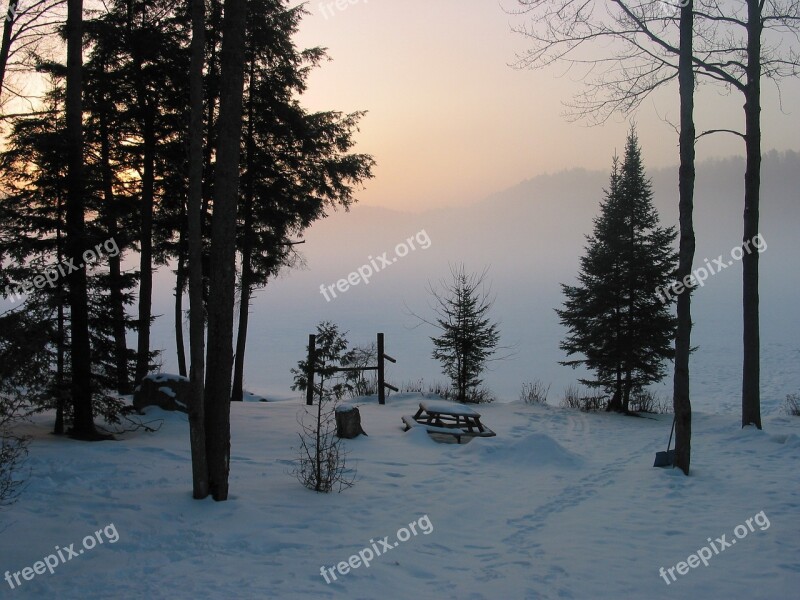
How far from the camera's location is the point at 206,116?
49.3 feet

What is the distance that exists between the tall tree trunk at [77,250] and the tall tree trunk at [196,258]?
3858mm

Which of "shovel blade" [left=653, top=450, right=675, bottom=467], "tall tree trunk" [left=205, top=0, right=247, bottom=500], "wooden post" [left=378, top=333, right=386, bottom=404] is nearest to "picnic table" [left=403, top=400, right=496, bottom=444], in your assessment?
"shovel blade" [left=653, top=450, right=675, bottom=467]

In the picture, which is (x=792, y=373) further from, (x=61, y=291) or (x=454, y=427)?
(x=61, y=291)

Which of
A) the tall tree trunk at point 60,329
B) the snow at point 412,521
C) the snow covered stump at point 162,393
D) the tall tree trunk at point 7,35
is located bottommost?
the snow at point 412,521

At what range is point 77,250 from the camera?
30.5ft

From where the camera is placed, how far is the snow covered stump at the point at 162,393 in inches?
458

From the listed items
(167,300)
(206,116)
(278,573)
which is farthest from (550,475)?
(167,300)

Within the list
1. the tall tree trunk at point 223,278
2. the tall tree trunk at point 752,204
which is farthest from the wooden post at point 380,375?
the tall tree trunk at point 223,278

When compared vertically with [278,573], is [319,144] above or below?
above

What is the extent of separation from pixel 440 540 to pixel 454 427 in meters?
6.22

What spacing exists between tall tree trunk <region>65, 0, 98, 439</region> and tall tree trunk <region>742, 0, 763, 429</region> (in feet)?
44.3

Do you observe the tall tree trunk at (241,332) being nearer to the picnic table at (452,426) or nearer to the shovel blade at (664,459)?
the picnic table at (452,426)

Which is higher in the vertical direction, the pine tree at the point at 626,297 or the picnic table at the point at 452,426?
the pine tree at the point at 626,297

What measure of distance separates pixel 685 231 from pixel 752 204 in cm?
535
